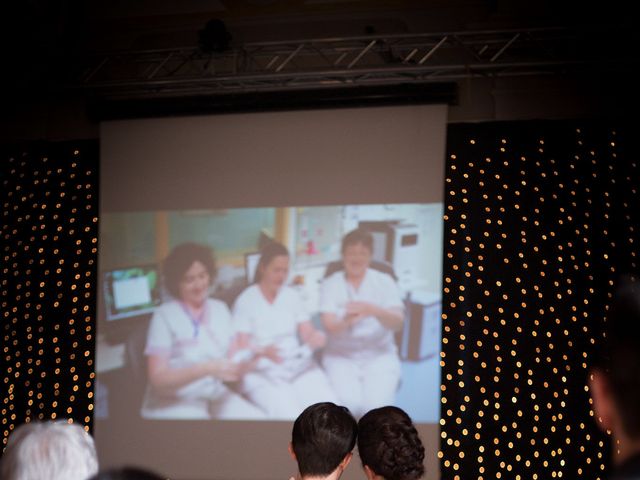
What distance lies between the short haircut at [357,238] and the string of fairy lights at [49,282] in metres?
2.15

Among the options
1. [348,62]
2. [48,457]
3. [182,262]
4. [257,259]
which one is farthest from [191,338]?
[48,457]

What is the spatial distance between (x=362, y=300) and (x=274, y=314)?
0.68m

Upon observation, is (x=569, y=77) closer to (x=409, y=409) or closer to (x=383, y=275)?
(x=383, y=275)

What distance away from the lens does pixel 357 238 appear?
5531mm

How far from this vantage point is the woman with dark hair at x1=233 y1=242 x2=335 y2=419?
545cm

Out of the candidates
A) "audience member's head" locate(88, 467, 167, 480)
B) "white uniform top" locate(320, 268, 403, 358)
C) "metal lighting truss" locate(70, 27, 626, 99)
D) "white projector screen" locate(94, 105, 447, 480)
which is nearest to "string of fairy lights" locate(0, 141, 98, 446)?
"white projector screen" locate(94, 105, 447, 480)

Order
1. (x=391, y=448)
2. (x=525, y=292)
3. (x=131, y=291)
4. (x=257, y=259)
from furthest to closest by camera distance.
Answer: (x=131, y=291) → (x=257, y=259) → (x=525, y=292) → (x=391, y=448)

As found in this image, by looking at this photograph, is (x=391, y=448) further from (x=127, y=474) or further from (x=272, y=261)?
(x=272, y=261)

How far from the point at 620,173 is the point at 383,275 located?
196 cm

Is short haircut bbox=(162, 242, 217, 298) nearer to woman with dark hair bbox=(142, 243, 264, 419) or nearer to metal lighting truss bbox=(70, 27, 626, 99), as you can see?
woman with dark hair bbox=(142, 243, 264, 419)

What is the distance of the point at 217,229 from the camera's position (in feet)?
18.8

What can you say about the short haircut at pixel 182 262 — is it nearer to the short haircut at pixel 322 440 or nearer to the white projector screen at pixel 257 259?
the white projector screen at pixel 257 259

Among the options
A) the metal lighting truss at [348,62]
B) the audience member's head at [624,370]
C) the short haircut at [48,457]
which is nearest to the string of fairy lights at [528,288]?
the metal lighting truss at [348,62]

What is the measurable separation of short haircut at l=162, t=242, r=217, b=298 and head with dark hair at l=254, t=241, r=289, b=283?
36cm
